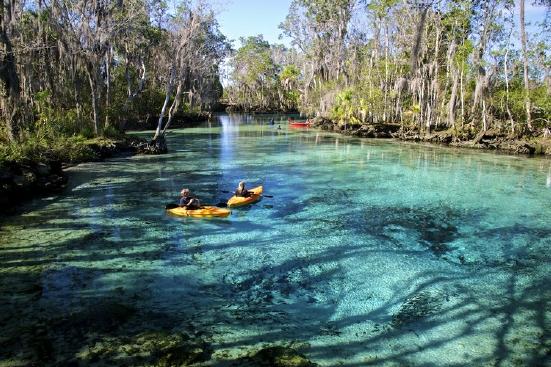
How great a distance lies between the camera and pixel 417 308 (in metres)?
8.35

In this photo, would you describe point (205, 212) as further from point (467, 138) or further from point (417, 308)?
point (467, 138)

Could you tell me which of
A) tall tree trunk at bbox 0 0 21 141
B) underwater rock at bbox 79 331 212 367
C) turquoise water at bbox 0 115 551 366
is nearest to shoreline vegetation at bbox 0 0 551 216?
tall tree trunk at bbox 0 0 21 141

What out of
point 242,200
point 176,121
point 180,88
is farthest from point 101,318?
point 176,121

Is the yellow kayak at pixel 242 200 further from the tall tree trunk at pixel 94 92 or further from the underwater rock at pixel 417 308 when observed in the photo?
the tall tree trunk at pixel 94 92

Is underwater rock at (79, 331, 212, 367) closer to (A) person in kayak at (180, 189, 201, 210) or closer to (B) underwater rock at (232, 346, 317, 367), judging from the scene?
(B) underwater rock at (232, 346, 317, 367)

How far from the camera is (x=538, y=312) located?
27.0 feet

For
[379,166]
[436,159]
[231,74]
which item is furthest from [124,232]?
[231,74]

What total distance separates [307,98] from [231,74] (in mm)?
30159

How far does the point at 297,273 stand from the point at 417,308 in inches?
111

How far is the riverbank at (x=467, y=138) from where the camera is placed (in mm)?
29359

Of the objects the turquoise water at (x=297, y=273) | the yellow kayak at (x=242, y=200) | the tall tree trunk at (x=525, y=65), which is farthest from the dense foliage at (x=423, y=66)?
the yellow kayak at (x=242, y=200)

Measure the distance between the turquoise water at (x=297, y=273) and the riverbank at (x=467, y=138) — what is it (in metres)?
11.0

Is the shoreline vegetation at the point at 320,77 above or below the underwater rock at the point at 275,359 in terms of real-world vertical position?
above

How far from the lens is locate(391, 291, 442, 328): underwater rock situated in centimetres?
791
